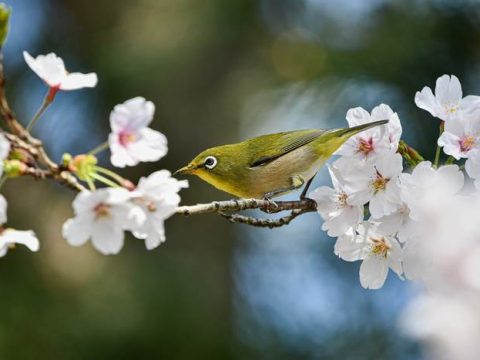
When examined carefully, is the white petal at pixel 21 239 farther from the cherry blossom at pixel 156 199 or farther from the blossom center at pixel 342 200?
the blossom center at pixel 342 200

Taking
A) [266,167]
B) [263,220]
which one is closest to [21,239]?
[263,220]

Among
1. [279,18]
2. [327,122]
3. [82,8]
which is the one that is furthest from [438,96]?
[82,8]

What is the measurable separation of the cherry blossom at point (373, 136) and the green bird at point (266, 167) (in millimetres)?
454

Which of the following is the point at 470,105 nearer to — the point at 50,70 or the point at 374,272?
the point at 374,272

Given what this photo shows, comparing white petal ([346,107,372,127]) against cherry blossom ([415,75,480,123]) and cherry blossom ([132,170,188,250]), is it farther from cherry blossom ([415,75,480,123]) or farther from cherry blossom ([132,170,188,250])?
cherry blossom ([132,170,188,250])

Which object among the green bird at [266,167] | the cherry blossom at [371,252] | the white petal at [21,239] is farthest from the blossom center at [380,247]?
the white petal at [21,239]

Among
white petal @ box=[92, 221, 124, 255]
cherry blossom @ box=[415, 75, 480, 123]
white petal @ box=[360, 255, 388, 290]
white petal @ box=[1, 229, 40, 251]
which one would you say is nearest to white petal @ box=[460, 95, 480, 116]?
cherry blossom @ box=[415, 75, 480, 123]

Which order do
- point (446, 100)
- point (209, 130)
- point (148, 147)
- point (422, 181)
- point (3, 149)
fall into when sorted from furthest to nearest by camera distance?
point (209, 130) → point (446, 100) → point (422, 181) → point (148, 147) → point (3, 149)

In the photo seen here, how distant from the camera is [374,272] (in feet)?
5.17

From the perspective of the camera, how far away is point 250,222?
1.55 metres

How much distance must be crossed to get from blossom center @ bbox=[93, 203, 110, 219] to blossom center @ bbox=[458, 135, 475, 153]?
0.75 metres

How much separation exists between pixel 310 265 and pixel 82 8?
3115 mm

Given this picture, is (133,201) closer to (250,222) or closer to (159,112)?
(250,222)

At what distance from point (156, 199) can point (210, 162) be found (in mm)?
988
